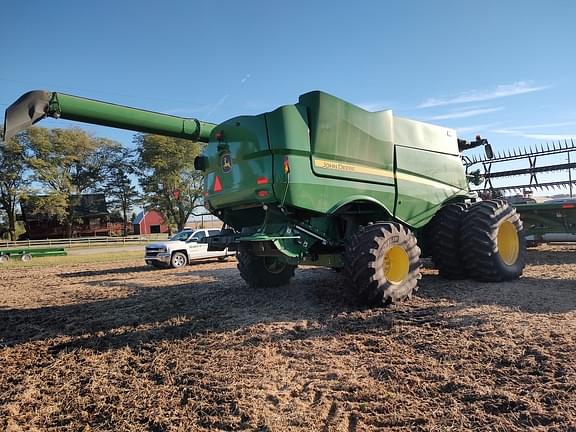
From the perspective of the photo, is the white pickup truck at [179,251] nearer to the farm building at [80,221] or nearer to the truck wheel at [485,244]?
the truck wheel at [485,244]

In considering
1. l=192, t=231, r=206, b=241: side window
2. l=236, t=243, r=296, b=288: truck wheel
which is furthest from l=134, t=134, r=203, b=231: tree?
l=236, t=243, r=296, b=288: truck wheel

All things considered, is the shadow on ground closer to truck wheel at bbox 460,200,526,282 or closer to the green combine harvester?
truck wheel at bbox 460,200,526,282

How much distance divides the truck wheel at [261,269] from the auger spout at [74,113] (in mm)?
2699

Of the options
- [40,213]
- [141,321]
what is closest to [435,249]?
[141,321]

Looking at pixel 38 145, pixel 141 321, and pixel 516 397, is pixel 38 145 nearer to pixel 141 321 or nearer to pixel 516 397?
pixel 141 321

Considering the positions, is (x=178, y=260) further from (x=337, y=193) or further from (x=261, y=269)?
(x=337, y=193)

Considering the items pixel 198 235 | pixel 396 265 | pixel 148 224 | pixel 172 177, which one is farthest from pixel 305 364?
pixel 148 224

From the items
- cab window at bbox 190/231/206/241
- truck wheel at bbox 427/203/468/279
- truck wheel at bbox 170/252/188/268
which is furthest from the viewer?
cab window at bbox 190/231/206/241

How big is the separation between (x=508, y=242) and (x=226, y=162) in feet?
17.1

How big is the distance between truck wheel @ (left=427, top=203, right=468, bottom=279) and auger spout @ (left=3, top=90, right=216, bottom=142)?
4.91 metres

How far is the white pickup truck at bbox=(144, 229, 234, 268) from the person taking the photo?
631 inches

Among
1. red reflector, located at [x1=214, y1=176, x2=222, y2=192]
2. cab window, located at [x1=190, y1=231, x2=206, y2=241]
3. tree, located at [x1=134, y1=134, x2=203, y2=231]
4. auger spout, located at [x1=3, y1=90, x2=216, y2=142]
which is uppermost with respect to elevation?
tree, located at [x1=134, y1=134, x2=203, y2=231]

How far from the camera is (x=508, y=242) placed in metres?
7.68

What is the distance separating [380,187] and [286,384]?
3.63 meters
